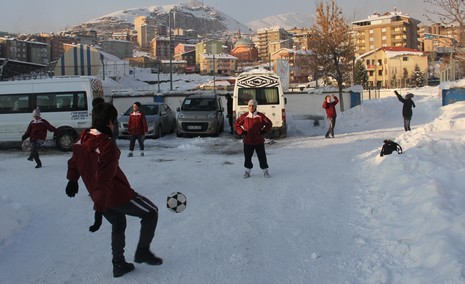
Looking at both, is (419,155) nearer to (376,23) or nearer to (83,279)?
(83,279)

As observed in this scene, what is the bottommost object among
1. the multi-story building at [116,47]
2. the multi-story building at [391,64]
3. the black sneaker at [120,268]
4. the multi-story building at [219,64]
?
the black sneaker at [120,268]

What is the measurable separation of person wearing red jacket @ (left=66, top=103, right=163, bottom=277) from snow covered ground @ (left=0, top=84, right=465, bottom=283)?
1.31 feet

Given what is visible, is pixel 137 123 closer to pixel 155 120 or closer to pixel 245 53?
pixel 155 120

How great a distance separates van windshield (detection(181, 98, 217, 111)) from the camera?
20250mm

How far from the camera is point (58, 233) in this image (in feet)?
20.6

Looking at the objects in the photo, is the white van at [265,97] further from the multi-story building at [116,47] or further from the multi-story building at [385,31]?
the multi-story building at [116,47]

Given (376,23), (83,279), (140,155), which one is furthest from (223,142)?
(376,23)

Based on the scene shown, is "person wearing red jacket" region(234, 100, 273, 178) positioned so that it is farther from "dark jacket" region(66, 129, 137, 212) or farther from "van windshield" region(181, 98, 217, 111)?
"van windshield" region(181, 98, 217, 111)

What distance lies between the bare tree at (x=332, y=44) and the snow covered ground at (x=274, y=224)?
1916 centimetres

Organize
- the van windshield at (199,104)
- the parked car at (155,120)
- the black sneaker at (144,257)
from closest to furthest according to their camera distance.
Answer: the black sneaker at (144,257) → the parked car at (155,120) → the van windshield at (199,104)

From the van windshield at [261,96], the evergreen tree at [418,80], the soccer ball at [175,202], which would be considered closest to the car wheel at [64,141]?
the van windshield at [261,96]

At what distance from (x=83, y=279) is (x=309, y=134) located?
674 inches

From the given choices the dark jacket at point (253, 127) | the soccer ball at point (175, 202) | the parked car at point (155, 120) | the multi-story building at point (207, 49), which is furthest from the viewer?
the multi-story building at point (207, 49)

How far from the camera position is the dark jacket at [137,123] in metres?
13.4
